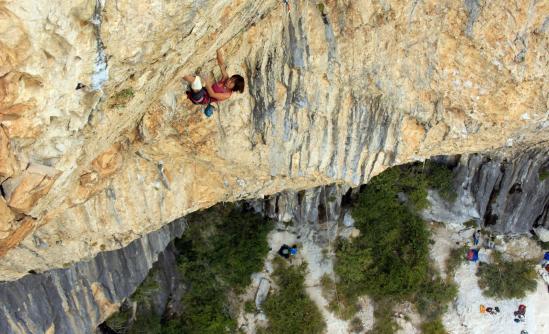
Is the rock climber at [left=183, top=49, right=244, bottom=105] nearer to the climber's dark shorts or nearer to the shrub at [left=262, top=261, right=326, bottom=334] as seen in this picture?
the climber's dark shorts

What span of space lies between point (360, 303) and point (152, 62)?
11887 mm

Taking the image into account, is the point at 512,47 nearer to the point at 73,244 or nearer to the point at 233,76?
the point at 233,76

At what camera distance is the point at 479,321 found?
45.9ft

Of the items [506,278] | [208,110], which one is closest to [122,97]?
[208,110]

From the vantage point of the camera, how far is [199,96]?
624 centimetres

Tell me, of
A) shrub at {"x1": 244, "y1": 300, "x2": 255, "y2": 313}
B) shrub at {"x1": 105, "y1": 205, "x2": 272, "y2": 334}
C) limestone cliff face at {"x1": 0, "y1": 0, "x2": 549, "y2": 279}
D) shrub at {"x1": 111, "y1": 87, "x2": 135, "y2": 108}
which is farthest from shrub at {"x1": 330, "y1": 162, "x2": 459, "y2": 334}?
shrub at {"x1": 111, "y1": 87, "x2": 135, "y2": 108}

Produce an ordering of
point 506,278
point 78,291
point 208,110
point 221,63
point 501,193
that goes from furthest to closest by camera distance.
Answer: point 506,278
point 501,193
point 78,291
point 208,110
point 221,63

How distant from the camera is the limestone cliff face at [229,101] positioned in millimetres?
3898

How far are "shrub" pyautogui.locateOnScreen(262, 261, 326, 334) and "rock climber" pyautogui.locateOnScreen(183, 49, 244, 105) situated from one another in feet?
29.6

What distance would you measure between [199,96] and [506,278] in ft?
40.1

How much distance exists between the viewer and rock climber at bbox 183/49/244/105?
244 inches

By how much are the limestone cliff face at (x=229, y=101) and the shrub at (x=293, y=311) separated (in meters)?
5.24

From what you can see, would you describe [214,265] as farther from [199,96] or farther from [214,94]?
[199,96]

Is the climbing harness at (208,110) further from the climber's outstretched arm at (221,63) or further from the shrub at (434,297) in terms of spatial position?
the shrub at (434,297)
